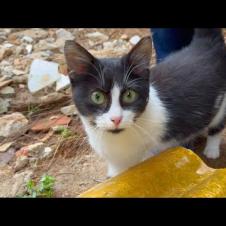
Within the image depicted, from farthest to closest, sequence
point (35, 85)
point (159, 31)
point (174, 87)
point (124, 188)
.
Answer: point (35, 85), point (159, 31), point (174, 87), point (124, 188)

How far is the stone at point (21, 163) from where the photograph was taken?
306 centimetres

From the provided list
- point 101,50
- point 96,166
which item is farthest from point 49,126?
point 101,50

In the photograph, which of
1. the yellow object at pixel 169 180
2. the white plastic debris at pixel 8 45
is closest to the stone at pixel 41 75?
the white plastic debris at pixel 8 45

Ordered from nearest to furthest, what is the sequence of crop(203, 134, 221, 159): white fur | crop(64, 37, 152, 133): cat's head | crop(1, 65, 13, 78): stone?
crop(64, 37, 152, 133): cat's head
crop(203, 134, 221, 159): white fur
crop(1, 65, 13, 78): stone

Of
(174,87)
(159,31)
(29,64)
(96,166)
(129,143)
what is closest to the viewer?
(129,143)

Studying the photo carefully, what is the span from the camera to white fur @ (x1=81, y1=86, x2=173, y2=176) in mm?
2477

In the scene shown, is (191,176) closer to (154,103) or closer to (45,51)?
(154,103)

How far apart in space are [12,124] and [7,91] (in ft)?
1.43

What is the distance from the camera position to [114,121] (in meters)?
2.21

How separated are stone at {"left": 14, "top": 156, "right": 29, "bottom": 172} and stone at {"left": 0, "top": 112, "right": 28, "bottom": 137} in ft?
1.04

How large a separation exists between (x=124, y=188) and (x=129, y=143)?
38 centimetres

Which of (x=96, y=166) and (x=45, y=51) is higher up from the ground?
(x=45, y=51)

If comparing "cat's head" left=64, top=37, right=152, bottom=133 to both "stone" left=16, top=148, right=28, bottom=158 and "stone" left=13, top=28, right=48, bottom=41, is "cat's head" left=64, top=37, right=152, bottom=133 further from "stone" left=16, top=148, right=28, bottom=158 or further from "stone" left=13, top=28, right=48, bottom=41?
"stone" left=13, top=28, right=48, bottom=41

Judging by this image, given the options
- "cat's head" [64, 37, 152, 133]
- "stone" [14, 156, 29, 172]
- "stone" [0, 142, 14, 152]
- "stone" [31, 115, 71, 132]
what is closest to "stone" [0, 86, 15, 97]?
"stone" [31, 115, 71, 132]
